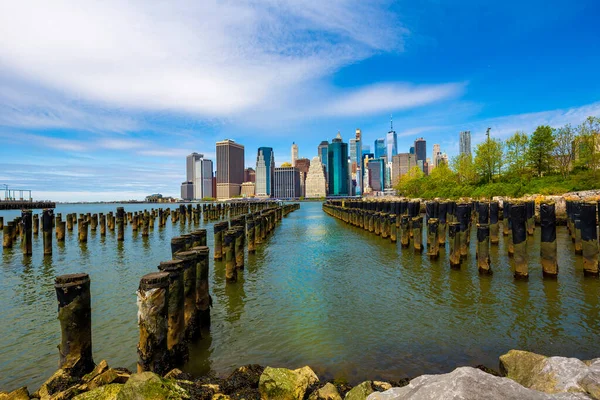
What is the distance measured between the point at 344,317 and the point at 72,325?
22.3ft

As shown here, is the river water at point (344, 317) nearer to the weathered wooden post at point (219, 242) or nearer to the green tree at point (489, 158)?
the weathered wooden post at point (219, 242)

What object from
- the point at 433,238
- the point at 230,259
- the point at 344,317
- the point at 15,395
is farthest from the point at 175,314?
the point at 433,238

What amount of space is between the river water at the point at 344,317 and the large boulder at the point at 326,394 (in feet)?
4.85

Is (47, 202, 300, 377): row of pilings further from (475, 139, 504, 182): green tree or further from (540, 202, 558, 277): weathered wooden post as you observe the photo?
(475, 139, 504, 182): green tree

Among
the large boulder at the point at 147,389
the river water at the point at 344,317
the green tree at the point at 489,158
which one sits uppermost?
the green tree at the point at 489,158

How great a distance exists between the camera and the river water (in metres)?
7.32

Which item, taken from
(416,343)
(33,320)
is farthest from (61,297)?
(416,343)

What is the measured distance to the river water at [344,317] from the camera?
7320 millimetres

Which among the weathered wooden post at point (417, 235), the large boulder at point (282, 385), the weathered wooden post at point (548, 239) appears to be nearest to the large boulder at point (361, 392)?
the large boulder at point (282, 385)

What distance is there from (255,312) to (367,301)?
3.81 m

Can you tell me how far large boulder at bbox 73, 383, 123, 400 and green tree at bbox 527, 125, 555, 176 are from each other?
249 ft

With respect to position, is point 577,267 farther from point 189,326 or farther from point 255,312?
point 189,326

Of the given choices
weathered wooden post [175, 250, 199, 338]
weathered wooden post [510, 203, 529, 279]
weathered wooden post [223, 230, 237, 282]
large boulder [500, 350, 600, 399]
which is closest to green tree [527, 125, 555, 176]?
weathered wooden post [510, 203, 529, 279]

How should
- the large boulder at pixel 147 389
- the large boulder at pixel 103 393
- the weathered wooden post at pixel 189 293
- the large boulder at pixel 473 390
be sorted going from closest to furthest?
the large boulder at pixel 473 390 < the large boulder at pixel 147 389 < the large boulder at pixel 103 393 < the weathered wooden post at pixel 189 293
